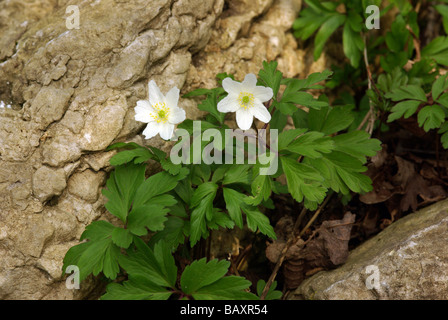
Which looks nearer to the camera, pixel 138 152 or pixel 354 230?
pixel 138 152

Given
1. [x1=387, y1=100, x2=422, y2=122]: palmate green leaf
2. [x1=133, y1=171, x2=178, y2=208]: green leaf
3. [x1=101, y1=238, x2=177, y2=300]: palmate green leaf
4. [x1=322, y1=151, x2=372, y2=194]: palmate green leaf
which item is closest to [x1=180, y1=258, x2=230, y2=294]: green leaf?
[x1=101, y1=238, x2=177, y2=300]: palmate green leaf

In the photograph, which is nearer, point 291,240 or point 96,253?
point 96,253

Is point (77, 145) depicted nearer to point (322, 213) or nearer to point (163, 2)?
point (163, 2)

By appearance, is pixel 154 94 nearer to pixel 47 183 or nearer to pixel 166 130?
pixel 166 130

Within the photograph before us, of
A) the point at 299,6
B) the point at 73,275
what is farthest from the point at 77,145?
the point at 299,6

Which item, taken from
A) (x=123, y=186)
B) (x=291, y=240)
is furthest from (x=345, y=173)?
(x=123, y=186)

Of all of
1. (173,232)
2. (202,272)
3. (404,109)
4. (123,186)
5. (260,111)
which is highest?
(260,111)
